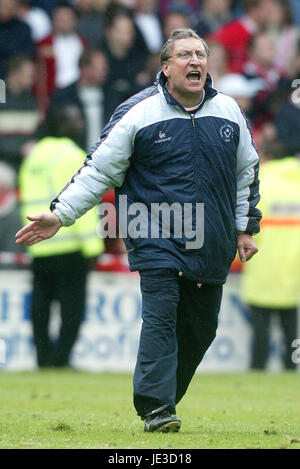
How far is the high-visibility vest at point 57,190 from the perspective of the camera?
1195cm

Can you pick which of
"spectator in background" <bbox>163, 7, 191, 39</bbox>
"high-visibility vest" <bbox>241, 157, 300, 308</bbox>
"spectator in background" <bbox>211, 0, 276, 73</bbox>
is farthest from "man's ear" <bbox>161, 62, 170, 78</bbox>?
"spectator in background" <bbox>211, 0, 276, 73</bbox>

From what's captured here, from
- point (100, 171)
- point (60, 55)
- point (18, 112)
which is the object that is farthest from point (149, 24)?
point (100, 171)

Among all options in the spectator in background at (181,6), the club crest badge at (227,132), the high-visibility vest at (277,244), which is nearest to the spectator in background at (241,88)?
the spectator in background at (181,6)

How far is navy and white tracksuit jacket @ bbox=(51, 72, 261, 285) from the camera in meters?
6.71

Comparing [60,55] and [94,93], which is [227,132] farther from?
[60,55]

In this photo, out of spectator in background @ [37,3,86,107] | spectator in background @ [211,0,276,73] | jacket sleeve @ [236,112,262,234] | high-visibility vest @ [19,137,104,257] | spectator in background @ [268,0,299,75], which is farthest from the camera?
spectator in background @ [211,0,276,73]

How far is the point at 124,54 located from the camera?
603 inches

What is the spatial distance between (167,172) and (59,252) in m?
5.50

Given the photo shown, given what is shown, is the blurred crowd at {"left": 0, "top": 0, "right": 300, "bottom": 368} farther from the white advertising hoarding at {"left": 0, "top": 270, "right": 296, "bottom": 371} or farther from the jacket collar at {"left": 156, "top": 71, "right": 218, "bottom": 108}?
the jacket collar at {"left": 156, "top": 71, "right": 218, "bottom": 108}

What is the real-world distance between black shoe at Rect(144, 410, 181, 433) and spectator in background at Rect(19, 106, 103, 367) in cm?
537

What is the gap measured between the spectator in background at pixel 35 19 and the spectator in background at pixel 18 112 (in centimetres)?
102

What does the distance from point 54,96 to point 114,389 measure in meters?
4.93
